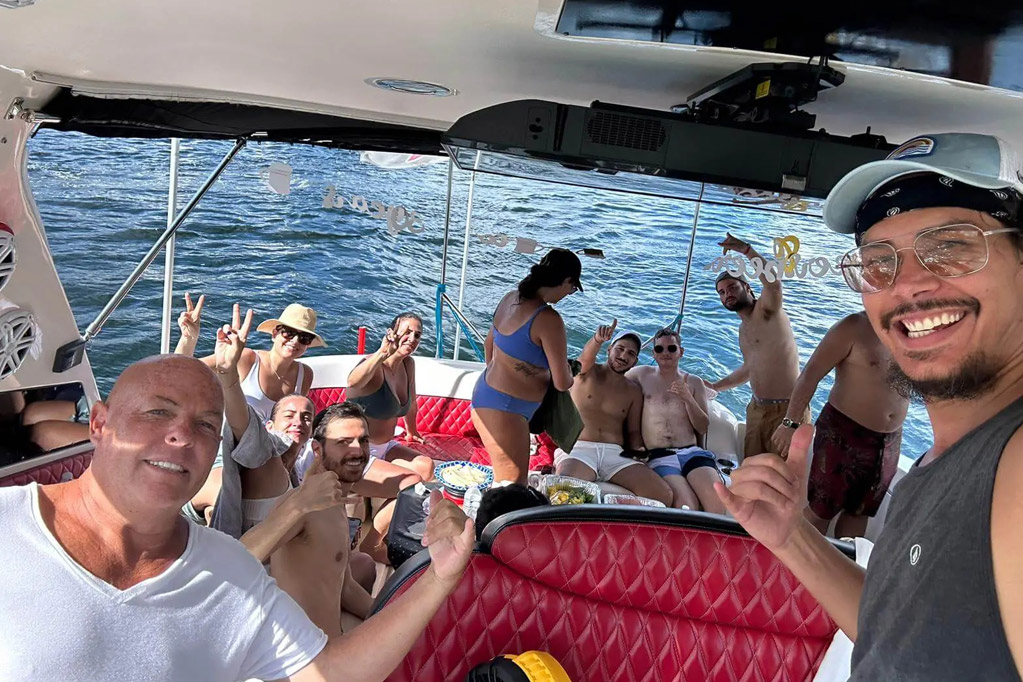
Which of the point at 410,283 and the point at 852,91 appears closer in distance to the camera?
the point at 852,91

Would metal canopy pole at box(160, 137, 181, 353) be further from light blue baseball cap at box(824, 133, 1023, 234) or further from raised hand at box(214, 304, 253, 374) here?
light blue baseball cap at box(824, 133, 1023, 234)

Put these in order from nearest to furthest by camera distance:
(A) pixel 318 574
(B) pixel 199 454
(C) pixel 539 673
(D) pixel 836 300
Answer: (B) pixel 199 454 < (C) pixel 539 673 < (A) pixel 318 574 < (D) pixel 836 300

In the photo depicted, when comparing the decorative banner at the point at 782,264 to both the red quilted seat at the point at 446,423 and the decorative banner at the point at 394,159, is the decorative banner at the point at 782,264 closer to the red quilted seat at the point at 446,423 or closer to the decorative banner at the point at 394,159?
the decorative banner at the point at 394,159

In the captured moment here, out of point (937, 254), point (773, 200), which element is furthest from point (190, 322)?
point (937, 254)

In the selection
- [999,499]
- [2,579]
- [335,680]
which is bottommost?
[335,680]

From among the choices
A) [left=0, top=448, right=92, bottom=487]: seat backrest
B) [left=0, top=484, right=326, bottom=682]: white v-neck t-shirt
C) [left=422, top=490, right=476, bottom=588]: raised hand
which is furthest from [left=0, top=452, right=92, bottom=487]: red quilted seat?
[left=422, top=490, right=476, bottom=588]: raised hand

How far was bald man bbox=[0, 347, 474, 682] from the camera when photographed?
113 cm

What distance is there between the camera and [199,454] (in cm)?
135

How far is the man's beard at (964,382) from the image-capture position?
0.90 metres

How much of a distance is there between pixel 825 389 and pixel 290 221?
509 inches

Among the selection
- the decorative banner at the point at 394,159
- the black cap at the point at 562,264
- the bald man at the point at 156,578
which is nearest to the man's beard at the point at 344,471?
the black cap at the point at 562,264

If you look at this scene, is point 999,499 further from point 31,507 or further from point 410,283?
point 410,283

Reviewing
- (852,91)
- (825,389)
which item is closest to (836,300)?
(825,389)

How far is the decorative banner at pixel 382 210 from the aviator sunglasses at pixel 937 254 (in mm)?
3262
